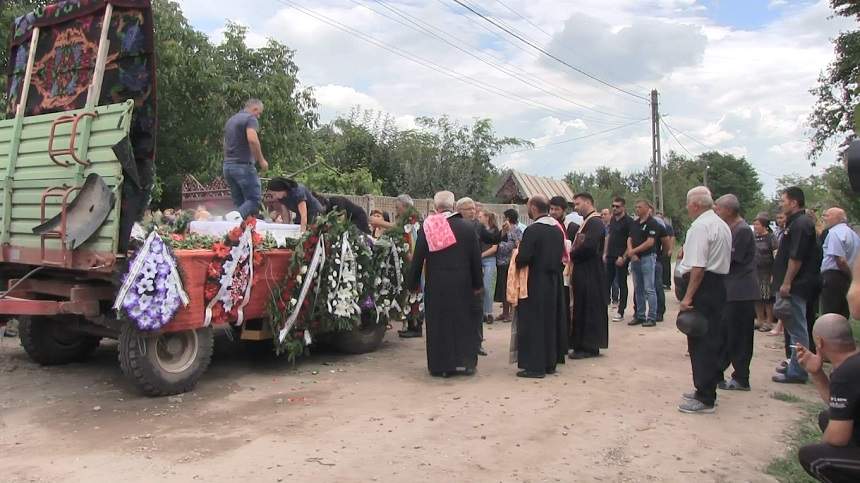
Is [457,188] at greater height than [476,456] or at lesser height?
greater

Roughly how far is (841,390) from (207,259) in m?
4.78

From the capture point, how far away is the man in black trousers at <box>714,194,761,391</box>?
6570mm

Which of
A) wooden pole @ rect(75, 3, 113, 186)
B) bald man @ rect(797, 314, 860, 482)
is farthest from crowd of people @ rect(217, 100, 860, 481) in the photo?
bald man @ rect(797, 314, 860, 482)

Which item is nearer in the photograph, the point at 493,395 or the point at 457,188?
the point at 493,395

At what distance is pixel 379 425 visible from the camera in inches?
211

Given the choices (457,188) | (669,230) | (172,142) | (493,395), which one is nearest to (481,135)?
(457,188)

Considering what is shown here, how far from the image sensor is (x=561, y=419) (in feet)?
18.4

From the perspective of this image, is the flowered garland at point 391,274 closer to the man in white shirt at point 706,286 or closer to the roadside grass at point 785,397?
the man in white shirt at point 706,286

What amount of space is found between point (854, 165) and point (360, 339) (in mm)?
5915

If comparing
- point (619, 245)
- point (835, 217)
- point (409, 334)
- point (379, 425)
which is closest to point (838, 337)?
point (379, 425)

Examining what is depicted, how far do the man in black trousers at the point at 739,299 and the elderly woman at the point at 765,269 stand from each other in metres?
4.25

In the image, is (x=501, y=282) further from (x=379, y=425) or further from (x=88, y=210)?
(x=88, y=210)

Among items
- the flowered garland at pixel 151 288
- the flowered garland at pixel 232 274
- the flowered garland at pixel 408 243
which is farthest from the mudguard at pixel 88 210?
the flowered garland at pixel 408 243

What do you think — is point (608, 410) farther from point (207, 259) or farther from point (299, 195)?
point (299, 195)
